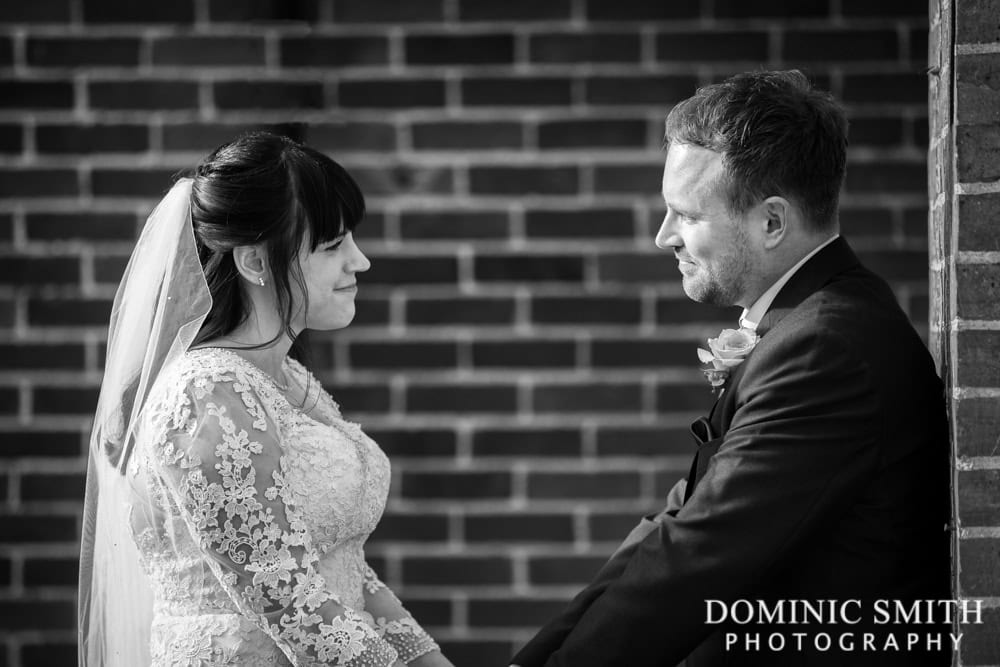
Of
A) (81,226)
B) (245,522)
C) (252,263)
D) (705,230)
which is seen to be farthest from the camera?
(81,226)

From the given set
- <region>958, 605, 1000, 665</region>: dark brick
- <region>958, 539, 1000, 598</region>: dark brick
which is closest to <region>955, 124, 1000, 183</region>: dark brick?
<region>958, 539, 1000, 598</region>: dark brick

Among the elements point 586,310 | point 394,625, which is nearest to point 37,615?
point 394,625

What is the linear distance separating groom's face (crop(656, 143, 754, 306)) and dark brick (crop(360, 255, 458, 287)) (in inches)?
51.0

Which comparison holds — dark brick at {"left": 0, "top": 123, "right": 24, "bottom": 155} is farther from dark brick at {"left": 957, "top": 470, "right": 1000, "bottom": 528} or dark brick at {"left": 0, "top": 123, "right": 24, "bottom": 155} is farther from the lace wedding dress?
dark brick at {"left": 957, "top": 470, "right": 1000, "bottom": 528}

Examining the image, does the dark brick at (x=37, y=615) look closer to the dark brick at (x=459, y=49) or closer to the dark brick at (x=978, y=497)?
the dark brick at (x=459, y=49)

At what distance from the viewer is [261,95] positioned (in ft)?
12.4

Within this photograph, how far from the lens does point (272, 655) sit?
251 cm

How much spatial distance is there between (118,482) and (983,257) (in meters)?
1.89

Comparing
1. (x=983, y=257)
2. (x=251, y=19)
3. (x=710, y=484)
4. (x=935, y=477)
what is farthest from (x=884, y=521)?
(x=251, y=19)

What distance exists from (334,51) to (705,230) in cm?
174

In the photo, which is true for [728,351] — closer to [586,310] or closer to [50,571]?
[586,310]

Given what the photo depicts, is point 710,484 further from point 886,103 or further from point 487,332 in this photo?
point 886,103

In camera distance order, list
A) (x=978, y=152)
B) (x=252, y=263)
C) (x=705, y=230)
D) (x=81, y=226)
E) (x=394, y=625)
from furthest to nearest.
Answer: (x=81, y=226)
(x=394, y=625)
(x=252, y=263)
(x=705, y=230)
(x=978, y=152)

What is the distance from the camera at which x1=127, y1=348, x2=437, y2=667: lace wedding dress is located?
2.38 meters
